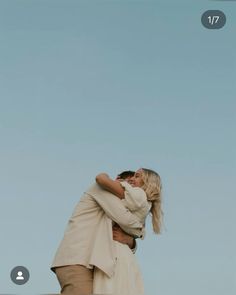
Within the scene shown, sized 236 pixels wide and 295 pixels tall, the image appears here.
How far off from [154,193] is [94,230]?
515 mm

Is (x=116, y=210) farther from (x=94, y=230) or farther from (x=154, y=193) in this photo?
(x=154, y=193)

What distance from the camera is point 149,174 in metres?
5.32

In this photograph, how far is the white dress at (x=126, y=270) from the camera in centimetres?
506

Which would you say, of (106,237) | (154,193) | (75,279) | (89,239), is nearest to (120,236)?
(106,237)

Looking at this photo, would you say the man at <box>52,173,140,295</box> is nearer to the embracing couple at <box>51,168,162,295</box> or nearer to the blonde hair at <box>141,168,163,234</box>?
the embracing couple at <box>51,168,162,295</box>

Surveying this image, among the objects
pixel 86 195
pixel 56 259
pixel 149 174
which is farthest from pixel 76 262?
pixel 149 174

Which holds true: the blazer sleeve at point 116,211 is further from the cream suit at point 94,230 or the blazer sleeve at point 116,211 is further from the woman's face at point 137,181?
the woman's face at point 137,181

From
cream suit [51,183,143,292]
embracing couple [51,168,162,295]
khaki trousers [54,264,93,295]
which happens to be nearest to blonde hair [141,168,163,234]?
embracing couple [51,168,162,295]

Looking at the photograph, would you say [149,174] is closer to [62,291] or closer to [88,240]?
[88,240]

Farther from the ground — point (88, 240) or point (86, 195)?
point (86, 195)

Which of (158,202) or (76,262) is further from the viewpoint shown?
(158,202)

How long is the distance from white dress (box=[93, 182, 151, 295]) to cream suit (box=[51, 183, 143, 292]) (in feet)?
0.19

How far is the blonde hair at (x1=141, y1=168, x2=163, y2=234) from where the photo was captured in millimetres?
5293

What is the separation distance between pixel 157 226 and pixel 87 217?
22.1 inches
